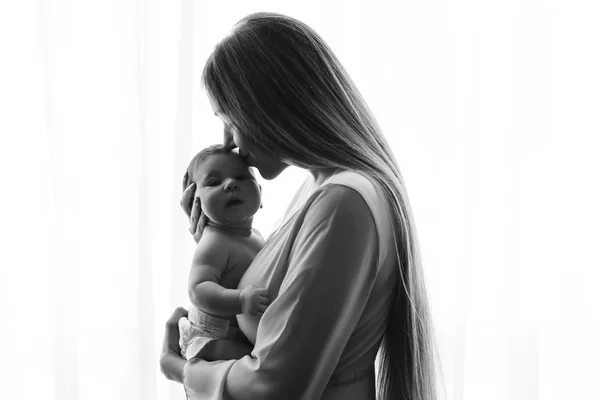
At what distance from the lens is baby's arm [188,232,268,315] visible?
3.26 ft

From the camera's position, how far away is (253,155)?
1.06 metres

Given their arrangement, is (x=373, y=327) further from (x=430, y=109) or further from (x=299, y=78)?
(x=430, y=109)

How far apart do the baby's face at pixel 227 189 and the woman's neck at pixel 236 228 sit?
0.01 metres

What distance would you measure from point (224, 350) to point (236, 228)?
0.56 ft

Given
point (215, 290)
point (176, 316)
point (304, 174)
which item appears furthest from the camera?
point (304, 174)

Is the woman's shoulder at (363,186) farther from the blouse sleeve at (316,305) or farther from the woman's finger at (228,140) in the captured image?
the woman's finger at (228,140)

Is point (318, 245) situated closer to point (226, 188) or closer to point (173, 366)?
point (226, 188)

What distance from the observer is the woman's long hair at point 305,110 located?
100 centimetres

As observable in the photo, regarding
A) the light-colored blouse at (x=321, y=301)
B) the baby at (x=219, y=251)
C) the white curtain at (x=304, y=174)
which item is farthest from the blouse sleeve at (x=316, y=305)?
the white curtain at (x=304, y=174)

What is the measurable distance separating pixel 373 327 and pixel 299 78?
1.11ft

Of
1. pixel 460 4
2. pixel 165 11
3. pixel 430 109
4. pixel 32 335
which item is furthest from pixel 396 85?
pixel 32 335

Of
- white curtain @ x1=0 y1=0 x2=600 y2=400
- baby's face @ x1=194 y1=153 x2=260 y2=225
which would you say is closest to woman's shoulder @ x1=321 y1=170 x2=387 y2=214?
baby's face @ x1=194 y1=153 x2=260 y2=225

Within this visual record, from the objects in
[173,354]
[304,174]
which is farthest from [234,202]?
[304,174]

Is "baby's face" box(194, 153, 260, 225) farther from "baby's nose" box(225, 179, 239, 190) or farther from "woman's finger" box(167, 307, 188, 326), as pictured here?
"woman's finger" box(167, 307, 188, 326)
